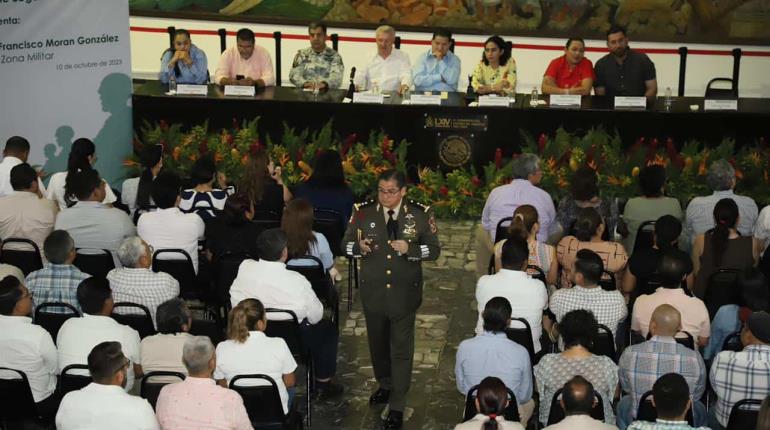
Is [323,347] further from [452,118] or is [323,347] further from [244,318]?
[452,118]

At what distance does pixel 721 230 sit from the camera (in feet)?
22.1

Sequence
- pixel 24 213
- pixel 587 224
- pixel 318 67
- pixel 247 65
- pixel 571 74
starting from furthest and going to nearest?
pixel 247 65 < pixel 318 67 < pixel 571 74 < pixel 24 213 < pixel 587 224

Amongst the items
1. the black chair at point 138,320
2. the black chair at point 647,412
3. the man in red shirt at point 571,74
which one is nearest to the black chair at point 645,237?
the black chair at point 647,412

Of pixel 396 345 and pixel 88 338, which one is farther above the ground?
pixel 88 338

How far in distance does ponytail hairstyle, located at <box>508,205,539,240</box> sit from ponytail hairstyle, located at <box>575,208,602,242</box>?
25 cm

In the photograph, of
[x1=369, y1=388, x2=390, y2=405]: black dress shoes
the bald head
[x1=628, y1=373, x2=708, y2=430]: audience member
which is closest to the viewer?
[x1=628, y1=373, x2=708, y2=430]: audience member

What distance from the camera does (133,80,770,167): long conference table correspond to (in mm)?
10172

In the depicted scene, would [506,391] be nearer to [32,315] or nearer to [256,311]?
[256,311]

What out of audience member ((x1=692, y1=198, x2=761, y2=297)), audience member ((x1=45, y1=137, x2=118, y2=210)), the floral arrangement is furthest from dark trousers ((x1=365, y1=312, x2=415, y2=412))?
the floral arrangement

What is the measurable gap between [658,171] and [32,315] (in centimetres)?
395

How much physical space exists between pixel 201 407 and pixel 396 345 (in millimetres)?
1567

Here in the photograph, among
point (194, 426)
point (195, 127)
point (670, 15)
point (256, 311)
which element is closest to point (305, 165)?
point (195, 127)

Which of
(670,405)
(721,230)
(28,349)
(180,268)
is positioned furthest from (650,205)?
(28,349)

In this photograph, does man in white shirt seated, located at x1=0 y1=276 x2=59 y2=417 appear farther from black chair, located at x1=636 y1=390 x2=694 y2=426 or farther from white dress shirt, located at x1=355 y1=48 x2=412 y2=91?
white dress shirt, located at x1=355 y1=48 x2=412 y2=91
